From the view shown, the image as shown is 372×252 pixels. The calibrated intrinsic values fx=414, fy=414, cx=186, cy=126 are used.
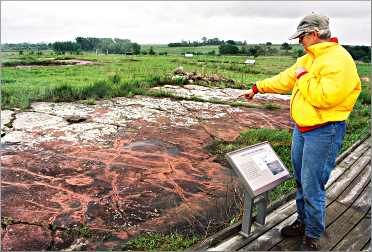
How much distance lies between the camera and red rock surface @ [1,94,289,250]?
4.11 meters

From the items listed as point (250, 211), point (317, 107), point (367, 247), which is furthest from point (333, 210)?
point (317, 107)

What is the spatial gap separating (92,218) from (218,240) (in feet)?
4.81

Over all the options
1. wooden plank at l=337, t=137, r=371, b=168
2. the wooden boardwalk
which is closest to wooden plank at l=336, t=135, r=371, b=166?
wooden plank at l=337, t=137, r=371, b=168

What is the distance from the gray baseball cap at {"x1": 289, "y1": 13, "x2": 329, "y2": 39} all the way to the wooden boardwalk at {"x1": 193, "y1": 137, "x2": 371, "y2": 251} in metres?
1.69

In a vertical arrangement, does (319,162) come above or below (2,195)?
above

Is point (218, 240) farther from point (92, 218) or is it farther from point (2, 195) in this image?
point (2, 195)

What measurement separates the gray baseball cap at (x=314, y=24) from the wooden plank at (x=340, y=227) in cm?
173

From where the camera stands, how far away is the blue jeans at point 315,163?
3090 millimetres

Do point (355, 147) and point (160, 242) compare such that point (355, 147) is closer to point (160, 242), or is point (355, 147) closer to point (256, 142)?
point (256, 142)

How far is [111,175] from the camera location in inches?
218

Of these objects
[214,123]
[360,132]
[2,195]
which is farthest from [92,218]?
[360,132]

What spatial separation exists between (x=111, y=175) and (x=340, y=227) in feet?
9.82

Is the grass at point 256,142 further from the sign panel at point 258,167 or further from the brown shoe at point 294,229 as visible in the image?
the brown shoe at point 294,229

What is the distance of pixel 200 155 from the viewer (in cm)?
656
